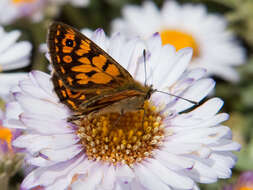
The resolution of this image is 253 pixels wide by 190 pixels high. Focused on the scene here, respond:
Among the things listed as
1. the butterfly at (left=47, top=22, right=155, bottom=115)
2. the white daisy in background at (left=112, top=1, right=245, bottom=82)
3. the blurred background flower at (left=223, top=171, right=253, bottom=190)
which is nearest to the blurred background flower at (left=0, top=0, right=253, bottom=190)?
the white daisy in background at (left=112, top=1, right=245, bottom=82)

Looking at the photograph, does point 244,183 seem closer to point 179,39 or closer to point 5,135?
point 5,135

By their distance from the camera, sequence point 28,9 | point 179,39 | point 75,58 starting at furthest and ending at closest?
1. point 179,39
2. point 28,9
3. point 75,58

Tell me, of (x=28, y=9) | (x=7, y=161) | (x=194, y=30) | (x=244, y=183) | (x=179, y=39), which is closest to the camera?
(x=7, y=161)

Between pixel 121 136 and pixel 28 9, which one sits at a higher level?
pixel 121 136

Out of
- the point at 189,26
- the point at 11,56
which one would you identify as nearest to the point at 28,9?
the point at 11,56

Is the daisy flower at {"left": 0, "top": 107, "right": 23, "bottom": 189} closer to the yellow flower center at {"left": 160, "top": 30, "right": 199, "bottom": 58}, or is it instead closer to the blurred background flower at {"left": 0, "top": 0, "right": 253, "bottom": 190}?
the blurred background flower at {"left": 0, "top": 0, "right": 253, "bottom": 190}

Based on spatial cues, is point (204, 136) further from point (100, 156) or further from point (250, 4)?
point (250, 4)

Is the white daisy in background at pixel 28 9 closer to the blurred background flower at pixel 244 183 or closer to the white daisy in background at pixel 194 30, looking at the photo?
the white daisy in background at pixel 194 30
